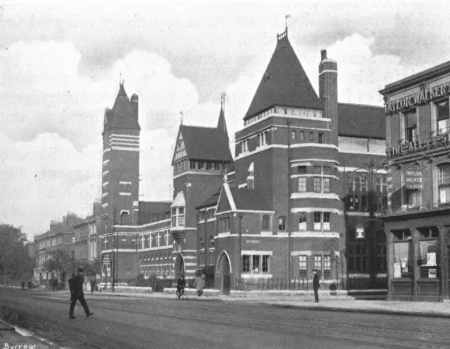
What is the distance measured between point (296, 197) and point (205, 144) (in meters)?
22.5

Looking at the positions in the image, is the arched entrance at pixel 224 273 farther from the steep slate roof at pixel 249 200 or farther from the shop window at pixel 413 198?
the shop window at pixel 413 198

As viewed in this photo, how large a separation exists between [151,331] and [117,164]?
8251 centimetres

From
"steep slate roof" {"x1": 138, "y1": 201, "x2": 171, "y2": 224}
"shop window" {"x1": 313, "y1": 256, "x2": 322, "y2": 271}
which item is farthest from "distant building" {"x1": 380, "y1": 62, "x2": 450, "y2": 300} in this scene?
"steep slate roof" {"x1": 138, "y1": 201, "x2": 171, "y2": 224}

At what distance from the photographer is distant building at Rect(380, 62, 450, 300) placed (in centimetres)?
3709

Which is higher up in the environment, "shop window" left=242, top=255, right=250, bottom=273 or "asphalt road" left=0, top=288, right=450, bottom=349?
"shop window" left=242, top=255, right=250, bottom=273

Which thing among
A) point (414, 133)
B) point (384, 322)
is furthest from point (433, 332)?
point (414, 133)

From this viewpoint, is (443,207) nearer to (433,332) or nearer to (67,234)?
(433,332)

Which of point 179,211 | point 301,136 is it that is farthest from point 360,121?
point 179,211

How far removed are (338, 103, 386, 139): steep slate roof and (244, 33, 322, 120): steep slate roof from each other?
4475 mm

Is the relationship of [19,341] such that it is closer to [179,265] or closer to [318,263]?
[318,263]

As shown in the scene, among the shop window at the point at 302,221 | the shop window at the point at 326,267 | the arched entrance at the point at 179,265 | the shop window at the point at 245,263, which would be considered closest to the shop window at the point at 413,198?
the shop window at the point at 302,221

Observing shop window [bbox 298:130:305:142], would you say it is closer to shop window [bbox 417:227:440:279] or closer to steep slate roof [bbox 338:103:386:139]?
steep slate roof [bbox 338:103:386:139]

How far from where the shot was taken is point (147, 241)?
92562 mm

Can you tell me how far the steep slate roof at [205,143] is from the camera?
79.8 meters
